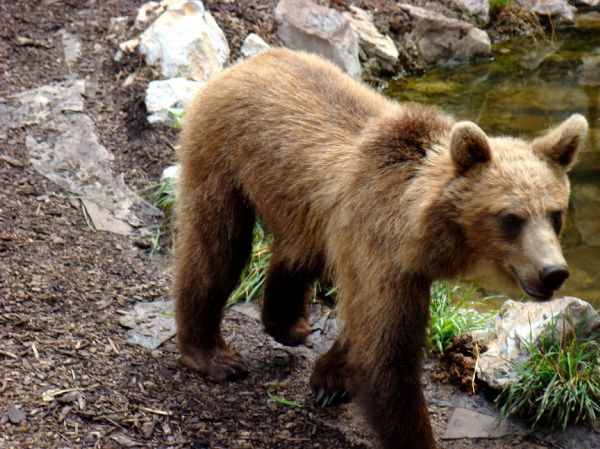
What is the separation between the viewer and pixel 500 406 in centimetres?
586

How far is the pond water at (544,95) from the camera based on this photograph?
9156 millimetres

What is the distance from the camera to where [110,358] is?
5891mm

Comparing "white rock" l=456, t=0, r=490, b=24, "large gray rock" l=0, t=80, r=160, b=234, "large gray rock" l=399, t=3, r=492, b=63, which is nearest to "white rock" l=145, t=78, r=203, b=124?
"large gray rock" l=0, t=80, r=160, b=234

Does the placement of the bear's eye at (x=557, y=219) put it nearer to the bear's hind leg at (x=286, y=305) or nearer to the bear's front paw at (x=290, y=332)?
the bear's hind leg at (x=286, y=305)

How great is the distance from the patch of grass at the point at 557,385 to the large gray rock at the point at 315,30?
6.16m

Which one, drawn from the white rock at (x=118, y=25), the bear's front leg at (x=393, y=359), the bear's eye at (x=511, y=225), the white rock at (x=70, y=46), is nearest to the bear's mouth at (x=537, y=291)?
the bear's eye at (x=511, y=225)

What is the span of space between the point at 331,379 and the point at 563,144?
2.16 m

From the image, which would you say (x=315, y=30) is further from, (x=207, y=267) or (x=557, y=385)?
(x=557, y=385)

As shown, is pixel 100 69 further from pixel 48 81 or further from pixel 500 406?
pixel 500 406

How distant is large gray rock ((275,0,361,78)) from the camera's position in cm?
1102

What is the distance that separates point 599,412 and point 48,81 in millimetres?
6398

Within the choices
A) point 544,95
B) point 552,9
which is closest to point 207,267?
point 544,95

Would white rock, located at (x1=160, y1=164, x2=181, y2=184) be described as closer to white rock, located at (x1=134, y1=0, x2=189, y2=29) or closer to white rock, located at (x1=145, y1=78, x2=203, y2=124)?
white rock, located at (x1=145, y1=78, x2=203, y2=124)

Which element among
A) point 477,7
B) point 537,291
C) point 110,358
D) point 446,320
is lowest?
point 110,358
